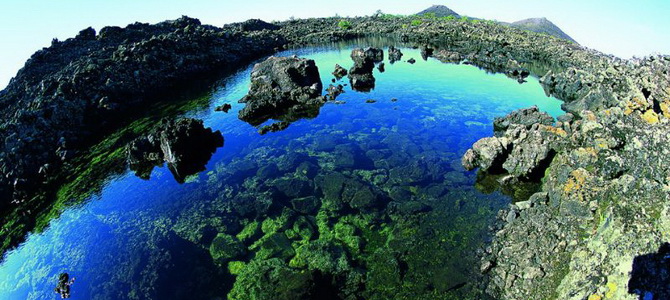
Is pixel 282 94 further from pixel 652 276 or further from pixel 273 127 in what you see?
pixel 652 276

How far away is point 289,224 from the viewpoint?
24188 millimetres

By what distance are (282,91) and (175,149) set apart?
75.2 ft

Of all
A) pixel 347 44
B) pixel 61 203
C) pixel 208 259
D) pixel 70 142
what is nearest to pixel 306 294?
pixel 208 259

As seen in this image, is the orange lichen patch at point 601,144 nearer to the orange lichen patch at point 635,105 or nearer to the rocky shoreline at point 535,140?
the rocky shoreline at point 535,140

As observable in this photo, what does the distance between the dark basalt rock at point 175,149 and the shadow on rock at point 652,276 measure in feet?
110

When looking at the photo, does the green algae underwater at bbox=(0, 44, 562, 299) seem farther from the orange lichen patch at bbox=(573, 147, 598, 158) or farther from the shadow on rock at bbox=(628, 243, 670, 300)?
the shadow on rock at bbox=(628, 243, 670, 300)

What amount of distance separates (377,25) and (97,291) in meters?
133

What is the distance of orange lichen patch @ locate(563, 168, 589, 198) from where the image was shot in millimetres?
18234

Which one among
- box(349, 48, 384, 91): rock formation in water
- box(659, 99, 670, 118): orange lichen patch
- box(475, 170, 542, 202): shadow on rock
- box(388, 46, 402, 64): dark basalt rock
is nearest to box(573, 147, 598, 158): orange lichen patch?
box(659, 99, 670, 118): orange lichen patch

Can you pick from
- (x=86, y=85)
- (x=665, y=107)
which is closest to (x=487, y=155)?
(x=665, y=107)

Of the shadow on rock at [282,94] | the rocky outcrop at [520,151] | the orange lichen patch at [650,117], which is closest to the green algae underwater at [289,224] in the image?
the rocky outcrop at [520,151]

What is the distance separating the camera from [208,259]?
21.7m

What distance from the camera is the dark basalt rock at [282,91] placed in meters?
47.8

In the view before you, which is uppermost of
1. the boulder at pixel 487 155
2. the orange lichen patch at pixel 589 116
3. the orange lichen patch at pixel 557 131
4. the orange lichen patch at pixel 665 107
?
the orange lichen patch at pixel 665 107
